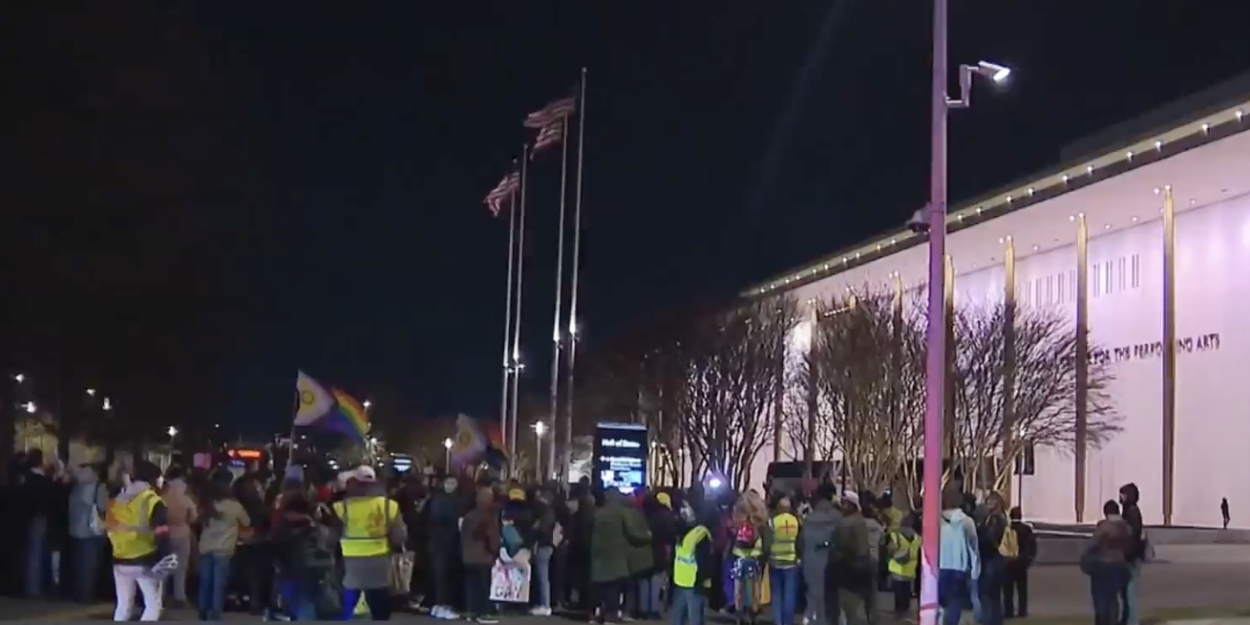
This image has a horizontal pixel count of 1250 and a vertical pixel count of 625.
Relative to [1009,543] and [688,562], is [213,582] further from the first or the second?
[1009,543]

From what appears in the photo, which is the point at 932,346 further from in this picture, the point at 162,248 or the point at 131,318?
the point at 131,318

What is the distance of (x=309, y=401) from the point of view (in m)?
27.8

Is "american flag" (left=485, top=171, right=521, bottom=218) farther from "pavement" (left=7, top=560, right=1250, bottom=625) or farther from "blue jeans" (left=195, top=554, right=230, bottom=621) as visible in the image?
"blue jeans" (left=195, top=554, right=230, bottom=621)

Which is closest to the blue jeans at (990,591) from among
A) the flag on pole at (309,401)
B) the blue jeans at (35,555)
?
the blue jeans at (35,555)

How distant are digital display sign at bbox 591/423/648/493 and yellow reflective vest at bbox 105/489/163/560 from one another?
2927 cm

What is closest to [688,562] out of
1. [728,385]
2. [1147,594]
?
[1147,594]

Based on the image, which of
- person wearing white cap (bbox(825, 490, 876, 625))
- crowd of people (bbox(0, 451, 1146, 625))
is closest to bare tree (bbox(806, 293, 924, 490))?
crowd of people (bbox(0, 451, 1146, 625))

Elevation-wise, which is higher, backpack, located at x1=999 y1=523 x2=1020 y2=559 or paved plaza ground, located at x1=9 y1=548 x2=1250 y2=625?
backpack, located at x1=999 y1=523 x2=1020 y2=559

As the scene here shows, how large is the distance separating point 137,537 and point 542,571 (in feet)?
20.1

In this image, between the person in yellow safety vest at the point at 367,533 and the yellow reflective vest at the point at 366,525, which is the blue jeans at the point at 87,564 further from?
the yellow reflective vest at the point at 366,525

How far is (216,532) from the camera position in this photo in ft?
57.0

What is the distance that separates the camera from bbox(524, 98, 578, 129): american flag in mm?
41594

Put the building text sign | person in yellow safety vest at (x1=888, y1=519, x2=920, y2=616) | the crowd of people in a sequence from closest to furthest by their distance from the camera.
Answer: the crowd of people → person in yellow safety vest at (x1=888, y1=519, x2=920, y2=616) → the building text sign

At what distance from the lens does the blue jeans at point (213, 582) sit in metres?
17.5
